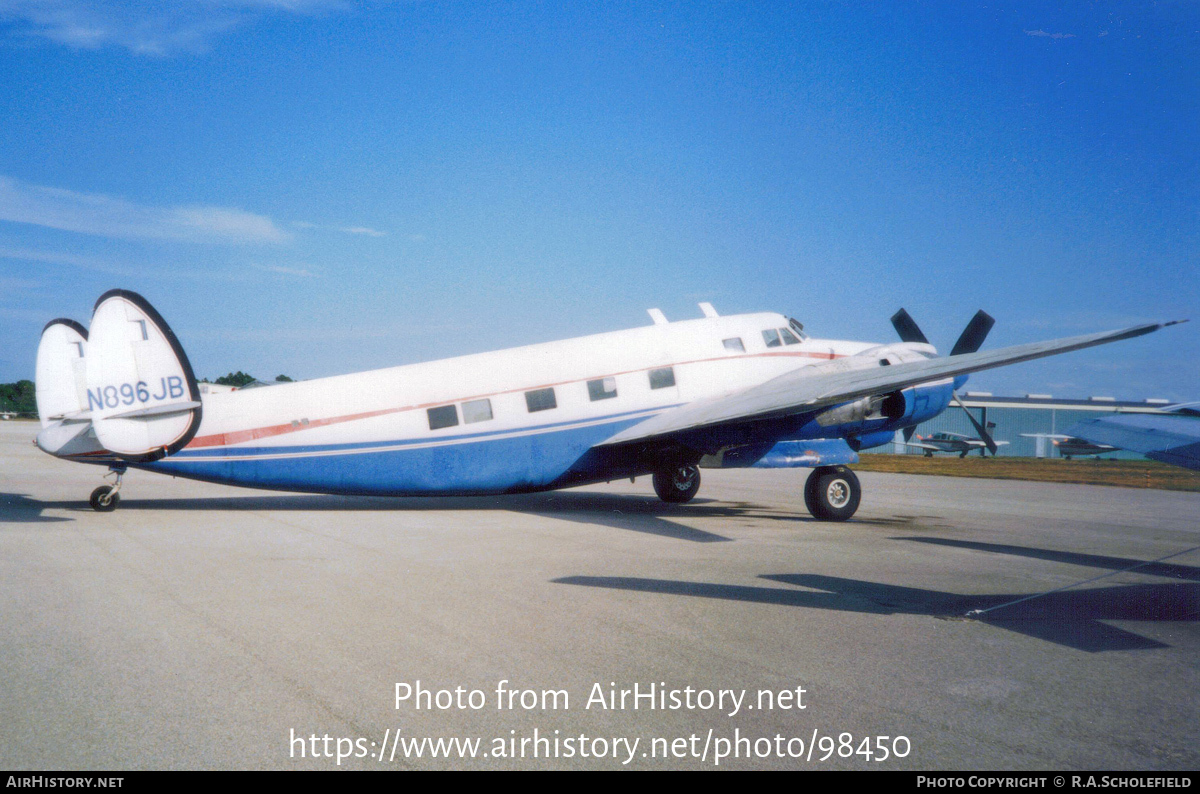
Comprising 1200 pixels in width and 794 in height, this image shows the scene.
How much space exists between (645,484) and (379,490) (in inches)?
455

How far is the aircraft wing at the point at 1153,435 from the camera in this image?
5.64 metres

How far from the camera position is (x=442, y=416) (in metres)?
12.9

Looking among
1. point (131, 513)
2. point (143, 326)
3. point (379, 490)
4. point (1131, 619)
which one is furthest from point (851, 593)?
point (131, 513)

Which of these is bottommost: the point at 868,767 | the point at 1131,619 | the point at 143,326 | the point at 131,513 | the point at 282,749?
the point at 1131,619

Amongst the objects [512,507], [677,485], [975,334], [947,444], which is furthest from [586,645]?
[947,444]

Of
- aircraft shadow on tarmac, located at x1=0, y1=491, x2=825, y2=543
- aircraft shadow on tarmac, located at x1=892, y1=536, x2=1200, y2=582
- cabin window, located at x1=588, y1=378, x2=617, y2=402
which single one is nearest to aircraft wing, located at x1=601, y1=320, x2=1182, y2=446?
cabin window, located at x1=588, y1=378, x2=617, y2=402

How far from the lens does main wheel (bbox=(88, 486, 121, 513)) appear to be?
13.1m

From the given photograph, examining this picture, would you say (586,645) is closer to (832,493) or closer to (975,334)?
(832,493)

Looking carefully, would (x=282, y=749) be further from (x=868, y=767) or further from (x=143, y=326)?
(x=143, y=326)

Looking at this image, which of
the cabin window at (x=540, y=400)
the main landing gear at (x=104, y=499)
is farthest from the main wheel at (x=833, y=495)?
the main landing gear at (x=104, y=499)

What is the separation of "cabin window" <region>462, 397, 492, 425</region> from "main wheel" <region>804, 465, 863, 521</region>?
582cm

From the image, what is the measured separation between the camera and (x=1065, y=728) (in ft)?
13.5

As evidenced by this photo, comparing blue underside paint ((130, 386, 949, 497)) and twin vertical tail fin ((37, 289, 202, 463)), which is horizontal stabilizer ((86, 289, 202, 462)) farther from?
blue underside paint ((130, 386, 949, 497))
